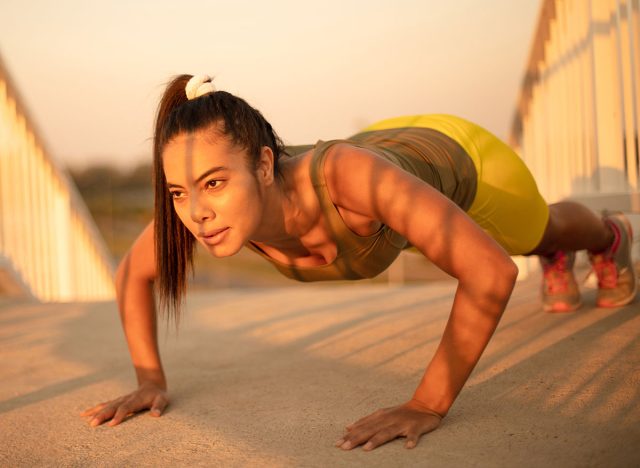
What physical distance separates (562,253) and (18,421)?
6.80 ft

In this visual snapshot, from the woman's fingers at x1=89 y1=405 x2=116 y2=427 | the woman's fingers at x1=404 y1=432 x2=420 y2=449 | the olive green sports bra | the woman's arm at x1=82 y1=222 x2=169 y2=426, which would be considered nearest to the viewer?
the woman's fingers at x1=404 y1=432 x2=420 y2=449

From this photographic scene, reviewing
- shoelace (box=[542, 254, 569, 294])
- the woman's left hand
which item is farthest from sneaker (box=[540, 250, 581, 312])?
the woman's left hand

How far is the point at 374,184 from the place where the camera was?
1.57 m

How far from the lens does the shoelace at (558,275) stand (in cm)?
264

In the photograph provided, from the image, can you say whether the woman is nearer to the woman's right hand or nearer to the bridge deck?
the woman's right hand

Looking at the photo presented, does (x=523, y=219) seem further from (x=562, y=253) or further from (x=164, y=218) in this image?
(x=164, y=218)

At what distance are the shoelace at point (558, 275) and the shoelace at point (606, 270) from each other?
0.13m

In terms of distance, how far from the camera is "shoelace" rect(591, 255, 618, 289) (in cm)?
261

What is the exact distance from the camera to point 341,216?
5.87ft

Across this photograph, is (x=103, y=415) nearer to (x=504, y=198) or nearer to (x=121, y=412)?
(x=121, y=412)

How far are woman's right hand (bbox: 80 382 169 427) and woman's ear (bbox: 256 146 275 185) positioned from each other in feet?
2.24

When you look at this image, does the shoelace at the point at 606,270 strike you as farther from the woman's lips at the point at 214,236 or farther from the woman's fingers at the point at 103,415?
the woman's fingers at the point at 103,415

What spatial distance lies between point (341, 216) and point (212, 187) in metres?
0.39

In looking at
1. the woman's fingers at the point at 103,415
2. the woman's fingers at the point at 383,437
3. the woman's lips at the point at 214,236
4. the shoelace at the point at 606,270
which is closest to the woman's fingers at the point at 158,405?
the woman's fingers at the point at 103,415
